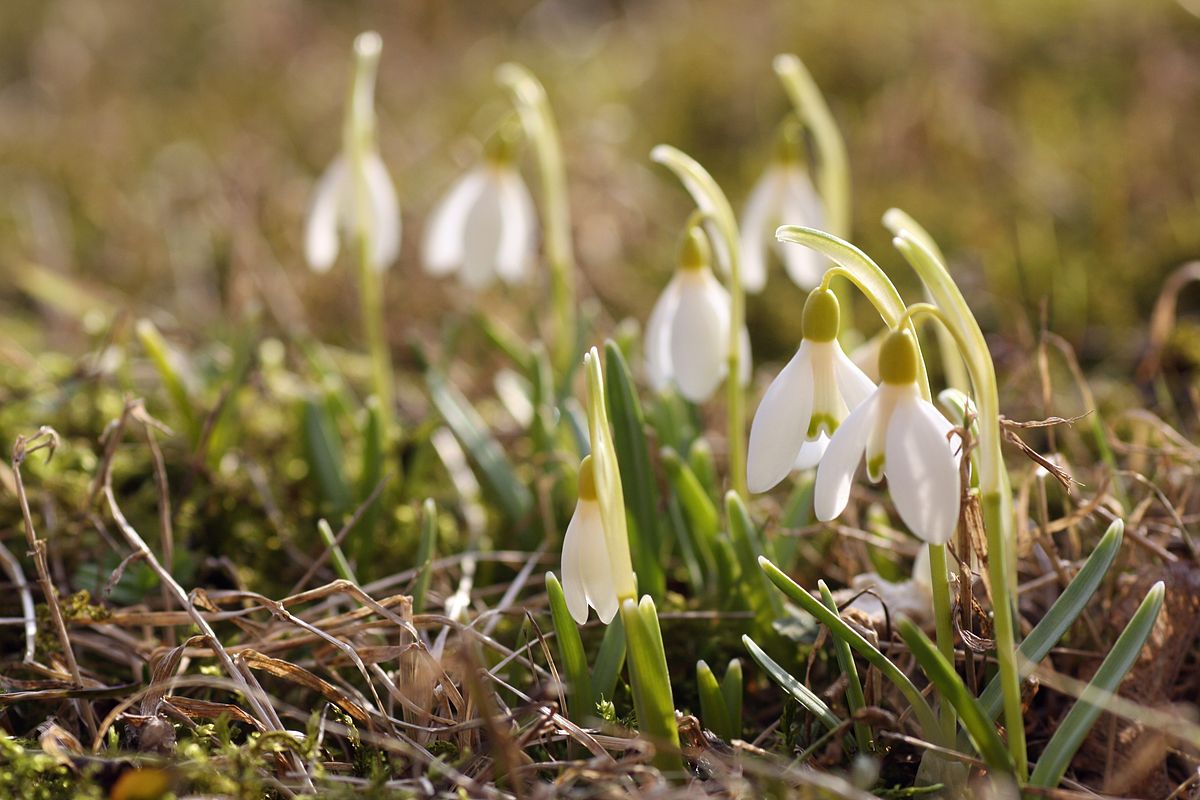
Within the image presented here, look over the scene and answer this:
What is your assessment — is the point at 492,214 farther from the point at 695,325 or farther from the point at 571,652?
the point at 571,652

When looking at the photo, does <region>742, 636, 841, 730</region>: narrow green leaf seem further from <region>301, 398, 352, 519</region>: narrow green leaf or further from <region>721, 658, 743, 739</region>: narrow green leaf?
<region>301, 398, 352, 519</region>: narrow green leaf

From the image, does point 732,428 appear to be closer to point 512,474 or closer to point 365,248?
point 512,474

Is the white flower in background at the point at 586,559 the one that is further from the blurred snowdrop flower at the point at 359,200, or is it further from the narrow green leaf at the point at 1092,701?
the blurred snowdrop flower at the point at 359,200

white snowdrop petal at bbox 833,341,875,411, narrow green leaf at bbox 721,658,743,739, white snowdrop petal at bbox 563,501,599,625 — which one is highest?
white snowdrop petal at bbox 833,341,875,411

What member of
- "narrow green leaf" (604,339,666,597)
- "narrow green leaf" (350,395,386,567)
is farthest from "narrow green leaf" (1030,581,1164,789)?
"narrow green leaf" (350,395,386,567)

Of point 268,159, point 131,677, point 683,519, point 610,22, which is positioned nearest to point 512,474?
point 683,519

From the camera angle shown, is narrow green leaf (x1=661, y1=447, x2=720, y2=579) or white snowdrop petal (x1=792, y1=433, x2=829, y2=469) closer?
white snowdrop petal (x1=792, y1=433, x2=829, y2=469)

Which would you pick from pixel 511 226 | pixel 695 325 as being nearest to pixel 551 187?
pixel 511 226
